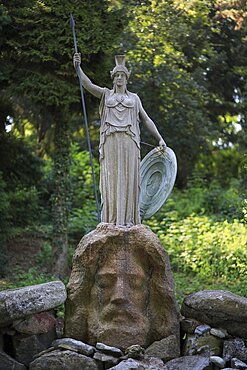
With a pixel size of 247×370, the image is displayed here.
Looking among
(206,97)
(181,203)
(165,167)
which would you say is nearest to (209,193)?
(181,203)

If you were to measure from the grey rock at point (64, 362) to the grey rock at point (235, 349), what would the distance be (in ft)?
5.06

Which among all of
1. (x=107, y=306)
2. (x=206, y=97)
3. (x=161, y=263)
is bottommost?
(x=107, y=306)

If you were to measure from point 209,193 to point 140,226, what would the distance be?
10.0m

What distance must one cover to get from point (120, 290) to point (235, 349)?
4.91 feet

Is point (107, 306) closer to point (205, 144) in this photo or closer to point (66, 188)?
point (66, 188)

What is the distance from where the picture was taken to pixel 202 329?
791 cm

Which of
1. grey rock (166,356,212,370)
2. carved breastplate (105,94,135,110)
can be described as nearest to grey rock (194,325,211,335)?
grey rock (166,356,212,370)

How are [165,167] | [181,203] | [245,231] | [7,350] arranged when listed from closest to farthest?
[7,350]
[165,167]
[245,231]
[181,203]

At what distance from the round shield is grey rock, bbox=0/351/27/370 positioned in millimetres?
2470

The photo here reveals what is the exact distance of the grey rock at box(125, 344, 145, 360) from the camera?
7.49m

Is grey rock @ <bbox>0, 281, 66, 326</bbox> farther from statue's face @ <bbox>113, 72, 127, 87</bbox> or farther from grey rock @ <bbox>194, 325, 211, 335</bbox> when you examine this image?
statue's face @ <bbox>113, 72, 127, 87</bbox>

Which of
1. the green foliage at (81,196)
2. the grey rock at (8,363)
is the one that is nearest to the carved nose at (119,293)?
the grey rock at (8,363)

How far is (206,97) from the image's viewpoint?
18188mm

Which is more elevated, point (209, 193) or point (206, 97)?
point (206, 97)
